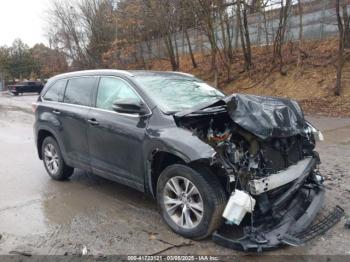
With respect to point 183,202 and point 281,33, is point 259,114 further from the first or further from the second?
point 281,33

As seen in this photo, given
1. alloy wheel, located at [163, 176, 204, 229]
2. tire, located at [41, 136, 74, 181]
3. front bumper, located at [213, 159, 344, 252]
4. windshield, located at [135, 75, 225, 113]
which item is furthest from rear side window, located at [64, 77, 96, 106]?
front bumper, located at [213, 159, 344, 252]

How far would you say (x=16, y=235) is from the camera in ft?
14.6

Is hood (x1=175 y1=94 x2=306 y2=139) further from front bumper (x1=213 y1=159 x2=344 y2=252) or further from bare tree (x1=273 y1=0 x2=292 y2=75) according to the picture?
bare tree (x1=273 y1=0 x2=292 y2=75)

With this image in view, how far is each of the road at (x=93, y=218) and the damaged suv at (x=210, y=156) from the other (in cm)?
22

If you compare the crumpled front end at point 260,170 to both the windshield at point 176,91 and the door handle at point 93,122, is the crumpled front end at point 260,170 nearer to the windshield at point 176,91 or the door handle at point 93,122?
the windshield at point 176,91

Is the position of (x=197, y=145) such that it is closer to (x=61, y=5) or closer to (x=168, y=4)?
(x=168, y=4)

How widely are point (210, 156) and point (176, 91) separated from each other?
5.13 feet

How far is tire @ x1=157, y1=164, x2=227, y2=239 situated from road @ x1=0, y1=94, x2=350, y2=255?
0.45ft

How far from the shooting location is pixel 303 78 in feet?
50.3

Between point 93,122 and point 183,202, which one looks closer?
point 183,202

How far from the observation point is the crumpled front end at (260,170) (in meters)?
3.67

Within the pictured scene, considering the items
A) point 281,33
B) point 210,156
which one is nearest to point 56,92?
point 210,156

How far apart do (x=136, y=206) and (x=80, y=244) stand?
3.79 ft

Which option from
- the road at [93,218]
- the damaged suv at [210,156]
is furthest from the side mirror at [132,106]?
the road at [93,218]
